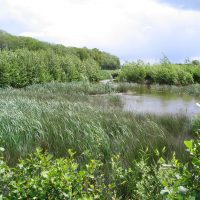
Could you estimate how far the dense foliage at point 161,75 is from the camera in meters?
22.8

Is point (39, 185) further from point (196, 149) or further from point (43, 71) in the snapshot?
point (43, 71)

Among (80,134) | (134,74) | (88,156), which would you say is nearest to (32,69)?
(134,74)

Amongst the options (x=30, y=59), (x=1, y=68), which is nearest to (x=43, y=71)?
(x=30, y=59)

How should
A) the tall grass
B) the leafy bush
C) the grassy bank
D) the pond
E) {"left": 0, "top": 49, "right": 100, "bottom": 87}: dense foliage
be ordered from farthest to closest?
the leafy bush < {"left": 0, "top": 49, "right": 100, "bottom": 87}: dense foliage < the pond < the tall grass < the grassy bank

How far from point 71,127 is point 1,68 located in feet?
39.5

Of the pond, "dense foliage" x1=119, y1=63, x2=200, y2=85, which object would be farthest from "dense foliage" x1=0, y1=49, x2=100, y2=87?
the pond

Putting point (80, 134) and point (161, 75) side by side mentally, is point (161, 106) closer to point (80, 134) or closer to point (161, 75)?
point (80, 134)

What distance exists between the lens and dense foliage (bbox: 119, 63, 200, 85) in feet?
74.9

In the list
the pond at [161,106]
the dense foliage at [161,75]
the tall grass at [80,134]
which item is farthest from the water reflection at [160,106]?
the dense foliage at [161,75]

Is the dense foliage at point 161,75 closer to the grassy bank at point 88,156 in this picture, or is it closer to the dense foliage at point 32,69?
the dense foliage at point 32,69

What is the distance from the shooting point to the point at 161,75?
75.7 ft

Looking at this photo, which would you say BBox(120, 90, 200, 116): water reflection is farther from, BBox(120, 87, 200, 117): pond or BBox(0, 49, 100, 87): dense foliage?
BBox(0, 49, 100, 87): dense foliage

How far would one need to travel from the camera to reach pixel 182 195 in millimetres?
1557

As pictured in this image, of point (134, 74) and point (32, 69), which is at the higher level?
point (32, 69)
